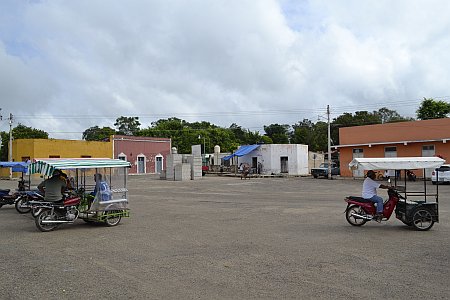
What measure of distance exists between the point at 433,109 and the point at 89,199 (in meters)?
46.5

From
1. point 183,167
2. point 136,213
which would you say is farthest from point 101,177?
point 183,167

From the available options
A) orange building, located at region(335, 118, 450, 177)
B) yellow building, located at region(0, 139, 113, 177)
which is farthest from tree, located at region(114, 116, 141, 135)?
orange building, located at region(335, 118, 450, 177)

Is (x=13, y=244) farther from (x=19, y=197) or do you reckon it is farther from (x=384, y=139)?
(x=384, y=139)

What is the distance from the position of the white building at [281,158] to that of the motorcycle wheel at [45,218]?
42526mm

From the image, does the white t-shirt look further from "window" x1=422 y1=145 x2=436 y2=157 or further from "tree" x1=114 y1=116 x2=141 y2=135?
"tree" x1=114 y1=116 x2=141 y2=135

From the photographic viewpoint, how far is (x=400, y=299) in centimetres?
552

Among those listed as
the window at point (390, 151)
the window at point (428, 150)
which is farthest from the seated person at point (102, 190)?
the window at point (390, 151)

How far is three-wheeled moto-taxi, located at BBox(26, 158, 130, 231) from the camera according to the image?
1151cm

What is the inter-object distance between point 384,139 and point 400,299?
37074 millimetres

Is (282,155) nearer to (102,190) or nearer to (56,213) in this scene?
(102,190)

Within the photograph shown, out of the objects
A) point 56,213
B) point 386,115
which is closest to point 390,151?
point 56,213

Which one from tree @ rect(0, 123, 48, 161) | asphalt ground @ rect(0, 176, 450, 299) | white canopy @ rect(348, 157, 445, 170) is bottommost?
asphalt ground @ rect(0, 176, 450, 299)

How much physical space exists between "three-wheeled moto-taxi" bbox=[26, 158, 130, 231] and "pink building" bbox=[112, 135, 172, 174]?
1855 inches

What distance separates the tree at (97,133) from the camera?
89.8m
